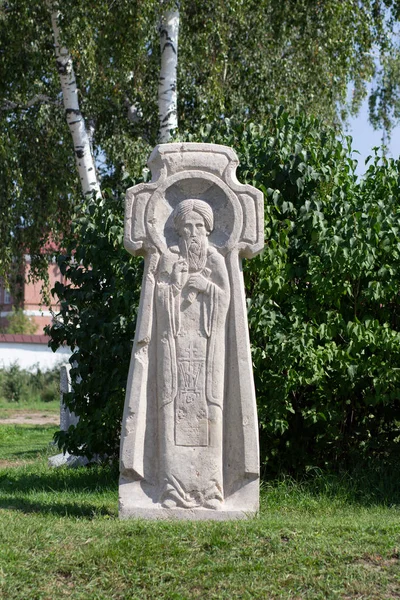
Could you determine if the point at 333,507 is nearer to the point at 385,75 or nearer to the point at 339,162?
the point at 339,162

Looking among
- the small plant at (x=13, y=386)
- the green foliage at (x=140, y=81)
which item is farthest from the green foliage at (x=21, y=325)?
the green foliage at (x=140, y=81)

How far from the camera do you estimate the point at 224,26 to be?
506 inches

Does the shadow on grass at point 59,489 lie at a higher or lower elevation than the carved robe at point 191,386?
lower

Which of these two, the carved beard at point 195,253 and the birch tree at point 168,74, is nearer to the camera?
the carved beard at point 195,253

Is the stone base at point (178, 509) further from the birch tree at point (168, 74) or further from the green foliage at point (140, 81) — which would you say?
the green foliage at point (140, 81)

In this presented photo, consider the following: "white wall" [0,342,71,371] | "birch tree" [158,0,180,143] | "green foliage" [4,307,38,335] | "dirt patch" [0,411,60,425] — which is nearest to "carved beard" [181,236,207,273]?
"birch tree" [158,0,180,143]

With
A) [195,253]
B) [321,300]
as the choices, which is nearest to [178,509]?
[195,253]

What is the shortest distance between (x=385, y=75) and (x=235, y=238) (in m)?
12.5

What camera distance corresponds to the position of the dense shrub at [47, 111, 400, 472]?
786 cm

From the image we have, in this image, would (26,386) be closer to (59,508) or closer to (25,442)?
(25,442)

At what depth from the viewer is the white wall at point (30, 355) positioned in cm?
2905

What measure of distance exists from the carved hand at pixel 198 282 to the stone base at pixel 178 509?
1409 millimetres

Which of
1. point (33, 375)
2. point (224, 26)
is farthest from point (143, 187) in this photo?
point (33, 375)

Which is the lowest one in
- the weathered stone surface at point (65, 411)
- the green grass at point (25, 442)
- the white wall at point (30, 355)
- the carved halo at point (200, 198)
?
the green grass at point (25, 442)
